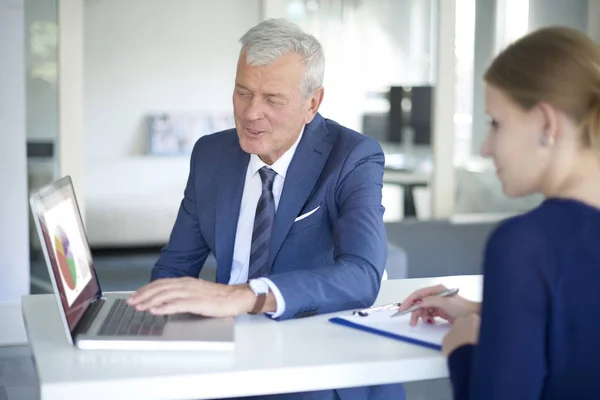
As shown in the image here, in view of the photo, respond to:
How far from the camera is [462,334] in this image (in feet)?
5.11

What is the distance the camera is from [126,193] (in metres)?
7.81

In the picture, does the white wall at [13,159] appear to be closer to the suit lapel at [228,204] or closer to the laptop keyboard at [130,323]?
the suit lapel at [228,204]

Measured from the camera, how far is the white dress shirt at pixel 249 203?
2340 mm

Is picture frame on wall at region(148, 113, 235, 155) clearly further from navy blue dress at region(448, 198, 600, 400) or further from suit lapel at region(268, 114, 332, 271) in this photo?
navy blue dress at region(448, 198, 600, 400)

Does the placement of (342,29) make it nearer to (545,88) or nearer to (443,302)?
(443,302)

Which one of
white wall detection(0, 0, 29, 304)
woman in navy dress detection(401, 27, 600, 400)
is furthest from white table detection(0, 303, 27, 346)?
woman in navy dress detection(401, 27, 600, 400)

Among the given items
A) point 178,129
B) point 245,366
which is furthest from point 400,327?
point 178,129

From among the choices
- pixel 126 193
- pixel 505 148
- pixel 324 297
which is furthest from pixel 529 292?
pixel 126 193

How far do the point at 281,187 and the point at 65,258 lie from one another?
75 cm

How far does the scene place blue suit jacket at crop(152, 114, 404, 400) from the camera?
6.74 ft

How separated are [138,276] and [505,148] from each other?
5411 mm

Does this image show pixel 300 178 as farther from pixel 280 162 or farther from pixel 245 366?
pixel 245 366

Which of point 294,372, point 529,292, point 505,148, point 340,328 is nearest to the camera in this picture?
point 529,292

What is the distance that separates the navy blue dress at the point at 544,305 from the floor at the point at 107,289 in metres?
1.28
